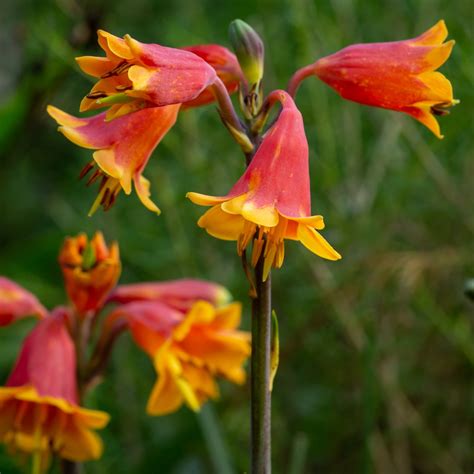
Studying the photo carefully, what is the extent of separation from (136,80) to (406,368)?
146cm

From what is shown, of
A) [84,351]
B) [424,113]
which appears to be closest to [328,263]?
[84,351]

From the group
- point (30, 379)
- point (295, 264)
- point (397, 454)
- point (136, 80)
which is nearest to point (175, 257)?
point (295, 264)

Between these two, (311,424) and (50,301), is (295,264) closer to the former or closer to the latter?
(311,424)

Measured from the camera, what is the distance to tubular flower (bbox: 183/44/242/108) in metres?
0.94

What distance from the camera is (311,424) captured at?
209 cm

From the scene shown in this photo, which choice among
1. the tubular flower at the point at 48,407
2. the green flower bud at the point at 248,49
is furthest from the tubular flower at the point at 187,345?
the green flower bud at the point at 248,49

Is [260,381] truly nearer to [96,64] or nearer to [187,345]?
[96,64]

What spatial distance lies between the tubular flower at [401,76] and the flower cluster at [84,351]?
48 centimetres

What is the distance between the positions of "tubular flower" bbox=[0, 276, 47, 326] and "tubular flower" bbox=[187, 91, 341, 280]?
0.60 metres

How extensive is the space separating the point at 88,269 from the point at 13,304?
16cm

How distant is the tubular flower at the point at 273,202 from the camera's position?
32.4 inches

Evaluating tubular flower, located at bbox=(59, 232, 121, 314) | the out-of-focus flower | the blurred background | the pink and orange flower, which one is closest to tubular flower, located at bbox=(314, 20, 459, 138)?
the pink and orange flower

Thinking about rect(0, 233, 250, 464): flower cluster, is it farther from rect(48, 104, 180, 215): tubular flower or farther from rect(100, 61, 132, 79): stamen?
rect(100, 61, 132, 79): stamen

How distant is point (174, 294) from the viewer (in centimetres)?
148
